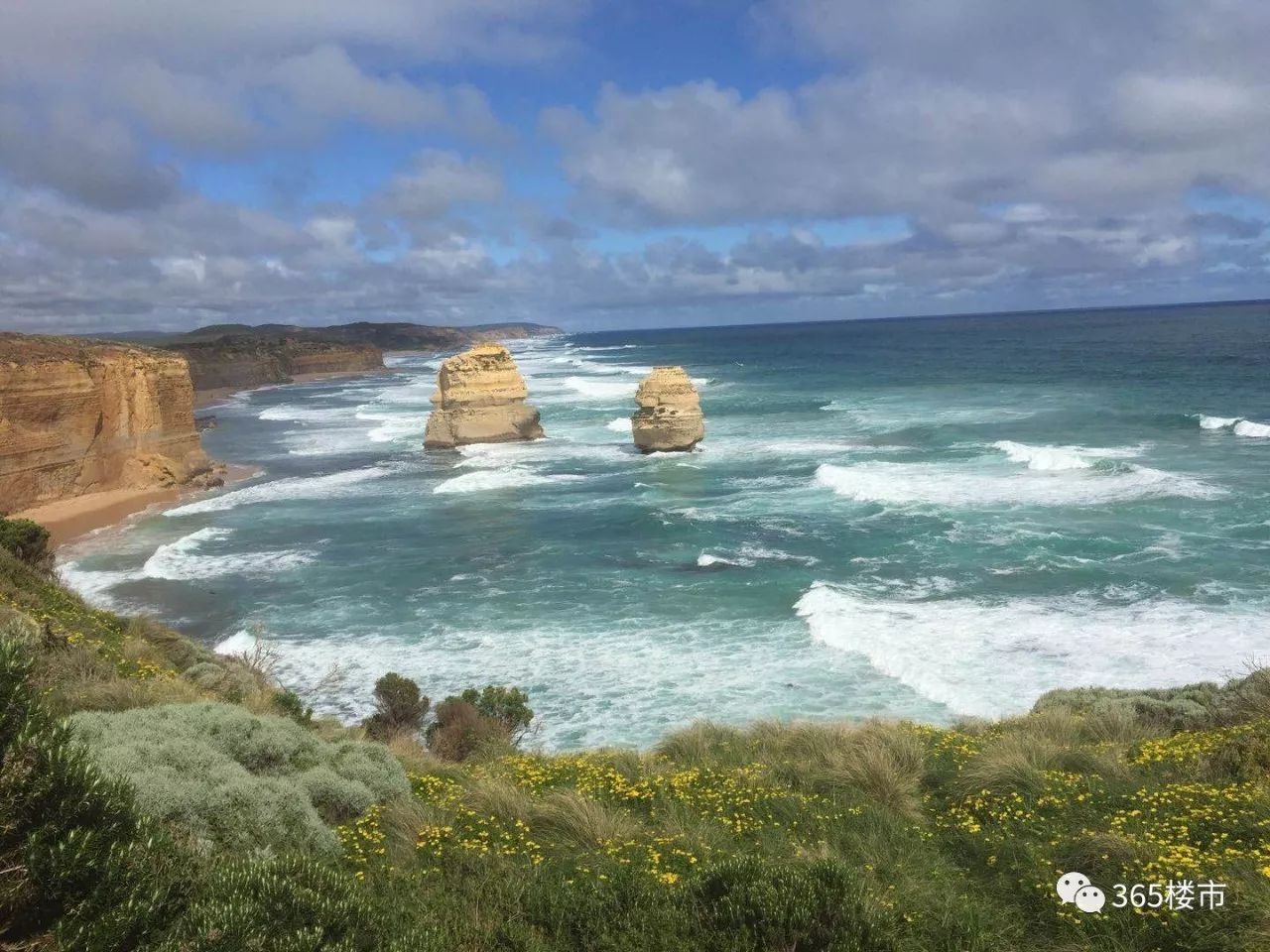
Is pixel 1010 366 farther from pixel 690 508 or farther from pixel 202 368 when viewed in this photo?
pixel 202 368

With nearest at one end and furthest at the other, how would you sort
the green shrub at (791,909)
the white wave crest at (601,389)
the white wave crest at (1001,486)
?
the green shrub at (791,909) → the white wave crest at (1001,486) → the white wave crest at (601,389)

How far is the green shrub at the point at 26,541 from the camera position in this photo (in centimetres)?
1773

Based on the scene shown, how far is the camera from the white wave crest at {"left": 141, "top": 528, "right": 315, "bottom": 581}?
936 inches

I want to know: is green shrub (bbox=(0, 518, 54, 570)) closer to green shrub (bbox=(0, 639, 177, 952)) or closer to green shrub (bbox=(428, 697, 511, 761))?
green shrub (bbox=(428, 697, 511, 761))

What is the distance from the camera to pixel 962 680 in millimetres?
15094

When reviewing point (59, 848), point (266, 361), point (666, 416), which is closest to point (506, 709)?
point (59, 848)

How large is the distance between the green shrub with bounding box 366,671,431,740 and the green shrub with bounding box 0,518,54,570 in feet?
29.1

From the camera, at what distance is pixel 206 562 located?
2489 cm

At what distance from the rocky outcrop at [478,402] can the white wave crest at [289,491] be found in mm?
5322

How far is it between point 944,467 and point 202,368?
8377 cm

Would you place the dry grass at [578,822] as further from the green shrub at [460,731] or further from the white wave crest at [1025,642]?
the white wave crest at [1025,642]

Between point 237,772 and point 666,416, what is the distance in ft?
112

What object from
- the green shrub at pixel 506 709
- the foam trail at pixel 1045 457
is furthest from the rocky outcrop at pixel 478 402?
the green shrub at pixel 506 709

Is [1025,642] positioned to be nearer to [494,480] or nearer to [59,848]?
[59,848]
